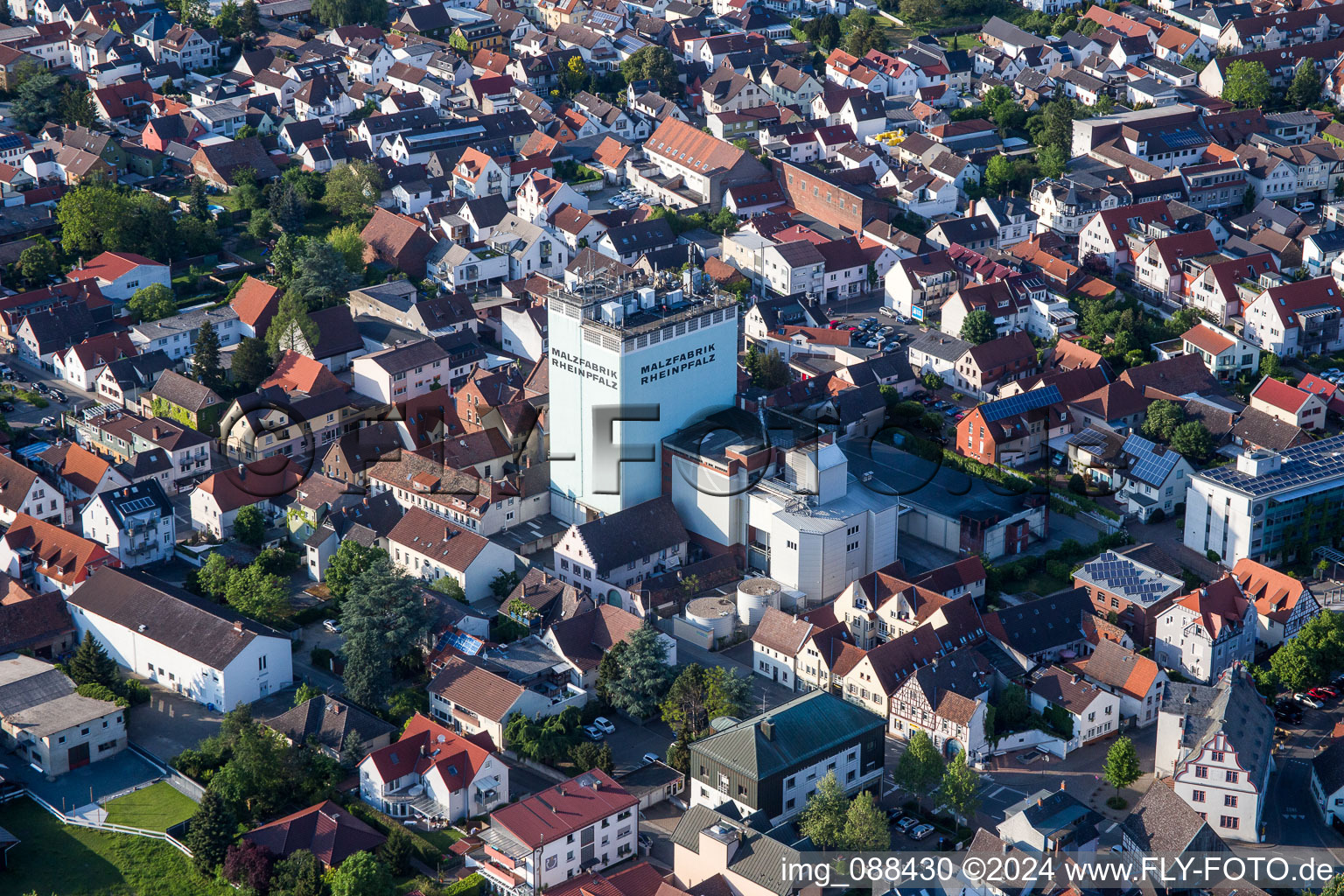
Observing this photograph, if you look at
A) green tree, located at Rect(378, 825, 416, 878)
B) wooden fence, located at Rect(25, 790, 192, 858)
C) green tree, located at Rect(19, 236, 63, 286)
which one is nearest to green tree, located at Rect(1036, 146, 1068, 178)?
green tree, located at Rect(19, 236, 63, 286)

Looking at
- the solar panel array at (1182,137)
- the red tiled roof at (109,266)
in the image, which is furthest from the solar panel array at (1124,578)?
the red tiled roof at (109,266)

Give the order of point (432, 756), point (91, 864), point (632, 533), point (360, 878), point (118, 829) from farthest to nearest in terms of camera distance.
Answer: point (632, 533), point (432, 756), point (118, 829), point (91, 864), point (360, 878)

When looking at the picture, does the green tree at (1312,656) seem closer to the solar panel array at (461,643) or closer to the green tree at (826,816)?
the green tree at (826,816)

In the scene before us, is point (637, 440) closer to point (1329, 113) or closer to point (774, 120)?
point (774, 120)

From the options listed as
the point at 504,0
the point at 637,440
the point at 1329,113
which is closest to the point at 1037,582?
the point at 637,440

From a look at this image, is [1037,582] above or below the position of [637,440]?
below

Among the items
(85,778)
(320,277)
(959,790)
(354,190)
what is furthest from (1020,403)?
(354,190)

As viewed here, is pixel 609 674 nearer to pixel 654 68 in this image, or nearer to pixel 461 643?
pixel 461 643
